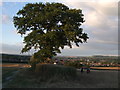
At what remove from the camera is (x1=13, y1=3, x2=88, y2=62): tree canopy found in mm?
21453

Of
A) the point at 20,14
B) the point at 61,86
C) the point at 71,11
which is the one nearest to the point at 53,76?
the point at 61,86

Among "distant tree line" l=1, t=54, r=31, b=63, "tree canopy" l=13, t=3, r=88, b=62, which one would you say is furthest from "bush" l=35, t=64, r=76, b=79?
"distant tree line" l=1, t=54, r=31, b=63

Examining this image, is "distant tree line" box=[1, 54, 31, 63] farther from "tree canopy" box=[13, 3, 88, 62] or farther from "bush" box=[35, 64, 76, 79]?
"bush" box=[35, 64, 76, 79]

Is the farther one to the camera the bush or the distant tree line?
the distant tree line

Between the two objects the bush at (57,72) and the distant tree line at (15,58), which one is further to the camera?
the distant tree line at (15,58)

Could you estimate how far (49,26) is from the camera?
23.2 metres

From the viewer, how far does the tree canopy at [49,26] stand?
2145 centimetres

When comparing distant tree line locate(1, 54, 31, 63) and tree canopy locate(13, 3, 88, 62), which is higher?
tree canopy locate(13, 3, 88, 62)

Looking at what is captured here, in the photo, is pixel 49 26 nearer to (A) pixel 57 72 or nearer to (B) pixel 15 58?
(A) pixel 57 72

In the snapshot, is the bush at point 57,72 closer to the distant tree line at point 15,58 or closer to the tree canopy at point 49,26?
the tree canopy at point 49,26

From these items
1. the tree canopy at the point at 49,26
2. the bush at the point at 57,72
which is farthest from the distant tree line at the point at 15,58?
the bush at the point at 57,72

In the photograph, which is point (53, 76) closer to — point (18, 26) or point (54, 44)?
point (54, 44)

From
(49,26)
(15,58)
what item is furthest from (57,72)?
(15,58)

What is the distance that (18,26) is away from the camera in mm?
24609
